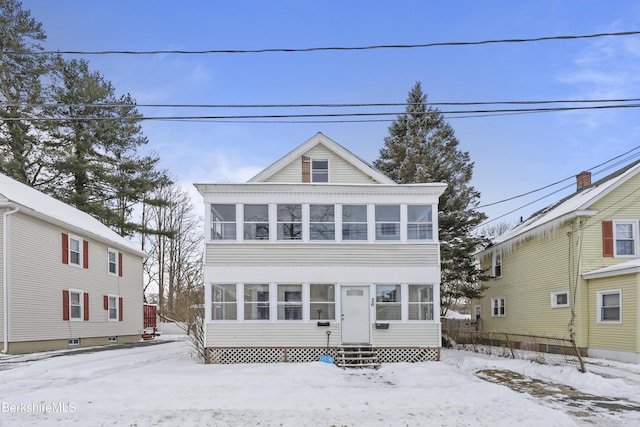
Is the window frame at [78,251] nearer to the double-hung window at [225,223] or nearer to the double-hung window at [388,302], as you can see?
the double-hung window at [225,223]

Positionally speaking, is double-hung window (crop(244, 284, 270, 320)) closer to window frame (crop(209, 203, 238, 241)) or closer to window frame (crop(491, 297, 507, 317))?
window frame (crop(209, 203, 238, 241))

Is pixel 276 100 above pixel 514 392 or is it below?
above

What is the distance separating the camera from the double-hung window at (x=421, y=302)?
1602 centimetres

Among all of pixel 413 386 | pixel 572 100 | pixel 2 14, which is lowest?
pixel 413 386

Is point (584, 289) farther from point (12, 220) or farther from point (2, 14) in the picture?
point (2, 14)

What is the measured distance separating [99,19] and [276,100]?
5.84 meters

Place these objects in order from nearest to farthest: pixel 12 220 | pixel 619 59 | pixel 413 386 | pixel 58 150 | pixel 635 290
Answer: pixel 413 386 < pixel 619 59 < pixel 635 290 < pixel 12 220 < pixel 58 150

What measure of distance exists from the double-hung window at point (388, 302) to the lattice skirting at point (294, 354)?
1.05 metres

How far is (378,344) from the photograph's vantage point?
15.7m

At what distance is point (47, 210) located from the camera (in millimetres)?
19344

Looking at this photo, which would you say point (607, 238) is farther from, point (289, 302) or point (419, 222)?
point (289, 302)

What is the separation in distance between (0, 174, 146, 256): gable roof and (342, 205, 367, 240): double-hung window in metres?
11.2

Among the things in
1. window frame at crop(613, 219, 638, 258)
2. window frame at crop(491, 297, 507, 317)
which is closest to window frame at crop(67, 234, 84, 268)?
window frame at crop(491, 297, 507, 317)

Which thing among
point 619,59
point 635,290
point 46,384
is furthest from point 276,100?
point 635,290
